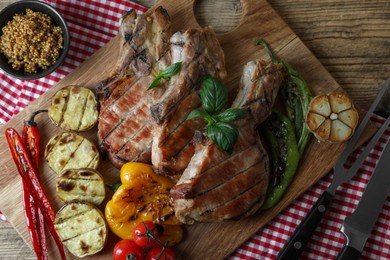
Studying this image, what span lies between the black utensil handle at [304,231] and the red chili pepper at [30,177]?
1.65 meters

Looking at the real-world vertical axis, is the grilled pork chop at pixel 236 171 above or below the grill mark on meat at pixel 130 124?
below

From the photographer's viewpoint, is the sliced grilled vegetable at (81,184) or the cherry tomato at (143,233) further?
the sliced grilled vegetable at (81,184)

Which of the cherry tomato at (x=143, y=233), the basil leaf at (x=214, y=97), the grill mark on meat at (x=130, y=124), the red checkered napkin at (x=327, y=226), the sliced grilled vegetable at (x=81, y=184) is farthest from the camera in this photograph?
the red checkered napkin at (x=327, y=226)

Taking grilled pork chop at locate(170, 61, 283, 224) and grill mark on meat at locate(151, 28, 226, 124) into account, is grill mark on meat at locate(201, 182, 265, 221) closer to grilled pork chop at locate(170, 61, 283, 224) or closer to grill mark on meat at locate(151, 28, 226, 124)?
grilled pork chop at locate(170, 61, 283, 224)

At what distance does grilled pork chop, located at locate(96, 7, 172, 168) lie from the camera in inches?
Answer: 203

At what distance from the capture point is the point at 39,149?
5.43 metres

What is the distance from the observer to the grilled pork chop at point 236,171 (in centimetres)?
490

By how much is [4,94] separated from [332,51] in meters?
2.62

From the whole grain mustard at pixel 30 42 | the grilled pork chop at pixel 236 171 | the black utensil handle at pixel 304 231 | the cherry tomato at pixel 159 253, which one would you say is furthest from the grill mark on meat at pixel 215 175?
the whole grain mustard at pixel 30 42

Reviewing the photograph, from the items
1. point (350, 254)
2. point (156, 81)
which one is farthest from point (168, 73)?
point (350, 254)

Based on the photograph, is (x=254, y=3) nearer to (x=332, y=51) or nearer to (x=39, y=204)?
(x=332, y=51)

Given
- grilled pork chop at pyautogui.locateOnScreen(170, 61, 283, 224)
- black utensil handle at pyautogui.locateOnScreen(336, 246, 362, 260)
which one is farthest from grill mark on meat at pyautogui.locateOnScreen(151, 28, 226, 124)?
black utensil handle at pyautogui.locateOnScreen(336, 246, 362, 260)

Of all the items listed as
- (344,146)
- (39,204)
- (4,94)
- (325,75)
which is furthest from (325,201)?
(4,94)

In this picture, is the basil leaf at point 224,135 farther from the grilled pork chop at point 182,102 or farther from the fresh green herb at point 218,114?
the grilled pork chop at point 182,102
